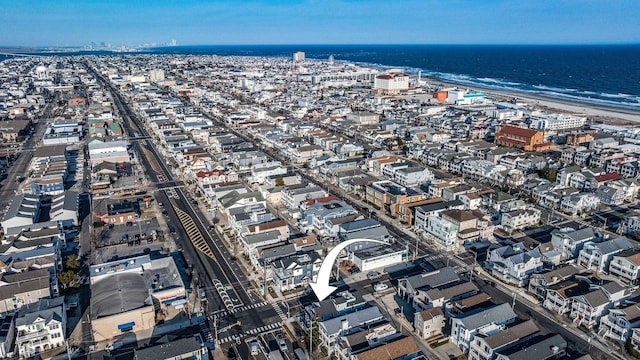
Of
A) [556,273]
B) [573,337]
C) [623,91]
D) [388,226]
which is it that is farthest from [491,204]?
[623,91]

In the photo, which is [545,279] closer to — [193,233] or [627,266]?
[627,266]

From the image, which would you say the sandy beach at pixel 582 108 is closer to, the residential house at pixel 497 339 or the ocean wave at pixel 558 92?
the ocean wave at pixel 558 92

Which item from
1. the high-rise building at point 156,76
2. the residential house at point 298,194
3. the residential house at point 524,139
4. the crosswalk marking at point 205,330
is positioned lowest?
the crosswalk marking at point 205,330

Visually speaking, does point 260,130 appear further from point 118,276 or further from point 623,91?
point 623,91

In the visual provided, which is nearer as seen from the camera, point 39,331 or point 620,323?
point 39,331

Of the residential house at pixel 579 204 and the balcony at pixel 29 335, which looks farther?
the residential house at pixel 579 204

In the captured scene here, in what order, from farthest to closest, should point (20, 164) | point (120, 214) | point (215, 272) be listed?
1. point (20, 164)
2. point (120, 214)
3. point (215, 272)

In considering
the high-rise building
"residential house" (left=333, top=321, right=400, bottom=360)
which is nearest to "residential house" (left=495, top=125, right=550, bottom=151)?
"residential house" (left=333, top=321, right=400, bottom=360)

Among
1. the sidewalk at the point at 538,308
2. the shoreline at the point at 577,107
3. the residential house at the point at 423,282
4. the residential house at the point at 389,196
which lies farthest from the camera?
the shoreline at the point at 577,107

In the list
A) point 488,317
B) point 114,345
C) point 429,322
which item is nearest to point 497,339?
point 488,317

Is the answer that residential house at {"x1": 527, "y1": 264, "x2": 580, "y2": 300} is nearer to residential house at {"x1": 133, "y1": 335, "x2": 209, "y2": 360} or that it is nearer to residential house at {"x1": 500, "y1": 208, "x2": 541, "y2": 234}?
residential house at {"x1": 500, "y1": 208, "x2": 541, "y2": 234}

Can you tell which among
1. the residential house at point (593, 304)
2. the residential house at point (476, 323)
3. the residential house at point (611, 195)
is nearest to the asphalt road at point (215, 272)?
the residential house at point (476, 323)
